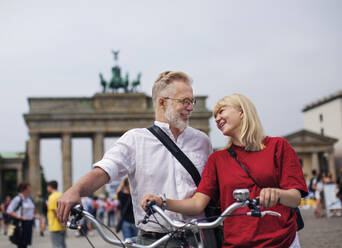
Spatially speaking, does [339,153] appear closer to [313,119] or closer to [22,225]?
[313,119]

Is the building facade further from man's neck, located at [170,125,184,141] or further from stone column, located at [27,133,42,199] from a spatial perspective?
man's neck, located at [170,125,184,141]

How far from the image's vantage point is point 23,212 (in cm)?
1097

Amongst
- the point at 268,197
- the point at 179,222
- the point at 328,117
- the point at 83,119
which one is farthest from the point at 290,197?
the point at 328,117

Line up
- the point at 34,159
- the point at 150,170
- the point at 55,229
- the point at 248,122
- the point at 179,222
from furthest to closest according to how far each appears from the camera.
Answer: the point at 34,159, the point at 55,229, the point at 150,170, the point at 248,122, the point at 179,222

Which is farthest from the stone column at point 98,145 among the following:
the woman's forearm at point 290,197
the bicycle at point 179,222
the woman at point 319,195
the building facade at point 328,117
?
the bicycle at point 179,222

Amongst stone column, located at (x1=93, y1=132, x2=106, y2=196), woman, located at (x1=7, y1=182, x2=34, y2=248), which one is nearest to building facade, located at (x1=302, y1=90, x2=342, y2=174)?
stone column, located at (x1=93, y1=132, x2=106, y2=196)

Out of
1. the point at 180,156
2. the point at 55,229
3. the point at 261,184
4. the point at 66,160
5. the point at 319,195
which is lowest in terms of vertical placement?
the point at 66,160

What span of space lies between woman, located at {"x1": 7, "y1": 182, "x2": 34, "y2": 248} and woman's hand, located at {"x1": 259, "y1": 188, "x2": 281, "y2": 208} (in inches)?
361

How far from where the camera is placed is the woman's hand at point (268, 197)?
2.37 metres

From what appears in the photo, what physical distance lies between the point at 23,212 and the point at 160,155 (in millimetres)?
8702

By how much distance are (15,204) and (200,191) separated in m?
8.95

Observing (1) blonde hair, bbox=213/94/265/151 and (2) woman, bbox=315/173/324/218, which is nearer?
(1) blonde hair, bbox=213/94/265/151

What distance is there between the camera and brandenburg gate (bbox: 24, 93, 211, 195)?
48.3m

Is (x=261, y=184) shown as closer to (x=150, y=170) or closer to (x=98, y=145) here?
(x=150, y=170)
